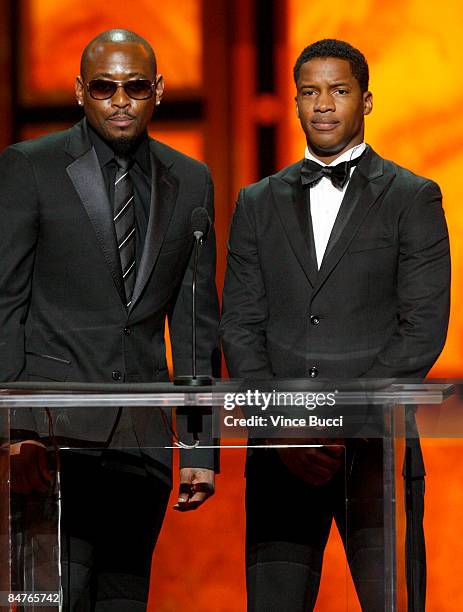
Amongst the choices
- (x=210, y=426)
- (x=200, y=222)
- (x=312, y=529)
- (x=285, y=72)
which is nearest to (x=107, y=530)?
(x=210, y=426)

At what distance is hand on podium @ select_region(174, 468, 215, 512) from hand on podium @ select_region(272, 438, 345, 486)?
0.53 ft

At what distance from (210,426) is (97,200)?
2.55 feet

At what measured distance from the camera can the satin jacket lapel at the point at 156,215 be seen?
10.8 ft

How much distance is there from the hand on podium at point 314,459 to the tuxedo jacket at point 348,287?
444 millimetres

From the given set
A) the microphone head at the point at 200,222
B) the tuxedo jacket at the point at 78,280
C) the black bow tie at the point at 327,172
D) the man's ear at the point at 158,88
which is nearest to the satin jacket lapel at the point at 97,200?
the tuxedo jacket at the point at 78,280

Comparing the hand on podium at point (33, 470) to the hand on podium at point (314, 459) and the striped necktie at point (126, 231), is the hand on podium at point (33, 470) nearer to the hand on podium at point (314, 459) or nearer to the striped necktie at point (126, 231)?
the hand on podium at point (314, 459)

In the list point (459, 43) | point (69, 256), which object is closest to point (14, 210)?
point (69, 256)

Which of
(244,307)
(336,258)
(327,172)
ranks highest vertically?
(327,172)

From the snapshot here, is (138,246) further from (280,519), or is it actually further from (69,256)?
(280,519)

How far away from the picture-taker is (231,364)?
10.8 feet

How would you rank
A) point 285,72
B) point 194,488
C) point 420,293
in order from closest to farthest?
point 194,488 → point 420,293 → point 285,72

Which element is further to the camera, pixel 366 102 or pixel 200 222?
pixel 366 102

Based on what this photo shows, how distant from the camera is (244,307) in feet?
11.0

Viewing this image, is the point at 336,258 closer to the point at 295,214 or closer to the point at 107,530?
the point at 295,214
